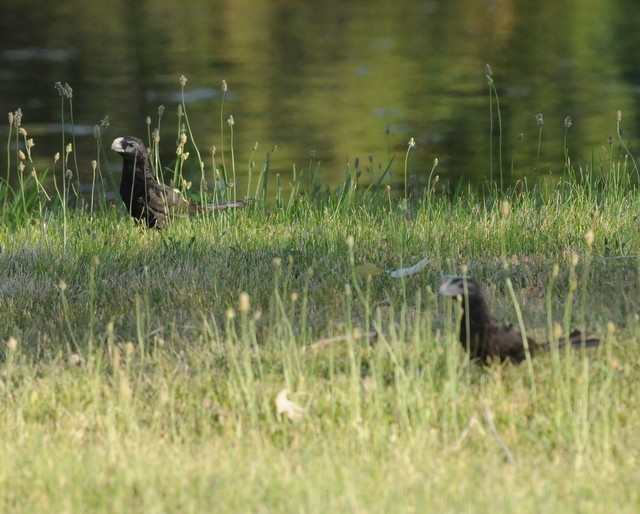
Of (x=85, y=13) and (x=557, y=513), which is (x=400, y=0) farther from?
(x=557, y=513)

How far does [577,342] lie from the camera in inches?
167

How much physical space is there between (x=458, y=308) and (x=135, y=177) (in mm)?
3668

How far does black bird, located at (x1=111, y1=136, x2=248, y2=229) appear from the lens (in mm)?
7328

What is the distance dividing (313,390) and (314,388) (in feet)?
0.03

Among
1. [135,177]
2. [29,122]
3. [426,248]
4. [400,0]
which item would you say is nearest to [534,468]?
[426,248]

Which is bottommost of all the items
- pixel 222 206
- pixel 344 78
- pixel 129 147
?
pixel 344 78

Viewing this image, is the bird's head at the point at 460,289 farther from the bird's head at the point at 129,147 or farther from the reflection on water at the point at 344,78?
the reflection on water at the point at 344,78

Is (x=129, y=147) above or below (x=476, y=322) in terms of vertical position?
above

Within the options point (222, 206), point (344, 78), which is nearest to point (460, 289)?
point (222, 206)

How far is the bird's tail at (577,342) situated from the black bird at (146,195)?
335 centimetres

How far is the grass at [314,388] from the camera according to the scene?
11.8 feet

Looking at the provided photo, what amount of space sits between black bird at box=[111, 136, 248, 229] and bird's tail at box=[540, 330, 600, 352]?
3351 mm

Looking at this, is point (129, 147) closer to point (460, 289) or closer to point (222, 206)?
point (222, 206)

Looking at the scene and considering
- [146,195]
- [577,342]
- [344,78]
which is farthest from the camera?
[344,78]
